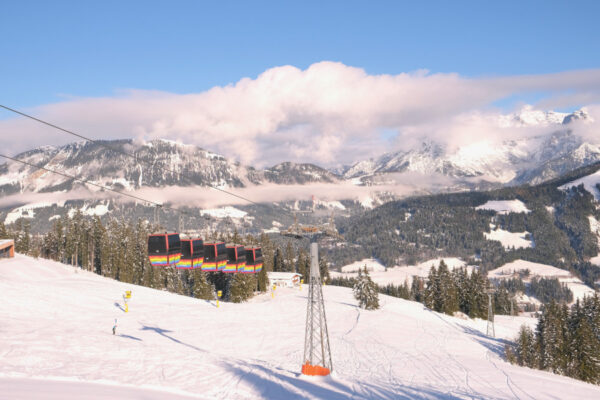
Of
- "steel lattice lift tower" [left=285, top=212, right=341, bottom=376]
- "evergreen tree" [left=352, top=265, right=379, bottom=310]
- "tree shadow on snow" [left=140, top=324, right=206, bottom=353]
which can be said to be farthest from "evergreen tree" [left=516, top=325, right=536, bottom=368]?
"tree shadow on snow" [left=140, top=324, right=206, bottom=353]

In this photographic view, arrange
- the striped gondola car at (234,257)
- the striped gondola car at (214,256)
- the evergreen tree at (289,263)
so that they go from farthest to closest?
the evergreen tree at (289,263)
the striped gondola car at (234,257)
the striped gondola car at (214,256)

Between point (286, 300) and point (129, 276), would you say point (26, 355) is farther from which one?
point (129, 276)

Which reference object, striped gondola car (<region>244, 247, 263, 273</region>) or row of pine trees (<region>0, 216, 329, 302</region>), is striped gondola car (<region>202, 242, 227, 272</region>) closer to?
striped gondola car (<region>244, 247, 263, 273</region>)

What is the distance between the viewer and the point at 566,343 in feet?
204

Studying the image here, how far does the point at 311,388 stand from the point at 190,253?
16.2 metres

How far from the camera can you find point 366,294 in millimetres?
78875

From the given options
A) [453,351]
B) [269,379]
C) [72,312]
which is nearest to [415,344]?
[453,351]

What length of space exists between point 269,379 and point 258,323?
27.2 m

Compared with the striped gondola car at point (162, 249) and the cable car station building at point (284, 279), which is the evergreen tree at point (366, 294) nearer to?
the cable car station building at point (284, 279)

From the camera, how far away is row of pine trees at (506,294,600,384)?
58250 mm

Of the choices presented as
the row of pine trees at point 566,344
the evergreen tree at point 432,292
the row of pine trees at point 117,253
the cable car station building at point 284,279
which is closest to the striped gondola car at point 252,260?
the row of pine trees at point 566,344

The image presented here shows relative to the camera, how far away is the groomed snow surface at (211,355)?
79.4 ft

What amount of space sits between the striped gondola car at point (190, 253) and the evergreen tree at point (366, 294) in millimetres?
46389

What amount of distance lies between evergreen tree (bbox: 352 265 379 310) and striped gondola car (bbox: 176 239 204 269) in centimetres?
4639
